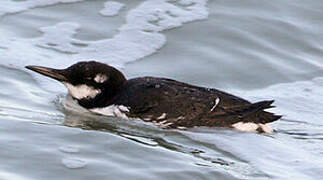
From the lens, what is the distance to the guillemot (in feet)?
29.3

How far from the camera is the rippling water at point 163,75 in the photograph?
24.3 feet

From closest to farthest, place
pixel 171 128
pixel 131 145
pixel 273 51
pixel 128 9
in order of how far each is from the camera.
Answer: pixel 131 145
pixel 171 128
pixel 273 51
pixel 128 9

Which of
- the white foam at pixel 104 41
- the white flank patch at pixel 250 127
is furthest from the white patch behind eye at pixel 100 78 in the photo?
the white flank patch at pixel 250 127

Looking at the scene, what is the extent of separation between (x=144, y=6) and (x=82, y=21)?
A: 3.58 feet

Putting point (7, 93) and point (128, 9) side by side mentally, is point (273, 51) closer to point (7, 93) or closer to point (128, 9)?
point (128, 9)

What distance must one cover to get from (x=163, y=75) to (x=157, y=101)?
1.81 m

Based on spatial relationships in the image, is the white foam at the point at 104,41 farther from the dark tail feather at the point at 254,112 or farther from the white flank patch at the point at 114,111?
the dark tail feather at the point at 254,112

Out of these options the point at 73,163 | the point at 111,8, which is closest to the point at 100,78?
the point at 73,163

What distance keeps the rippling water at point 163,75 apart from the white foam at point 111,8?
0.03 m

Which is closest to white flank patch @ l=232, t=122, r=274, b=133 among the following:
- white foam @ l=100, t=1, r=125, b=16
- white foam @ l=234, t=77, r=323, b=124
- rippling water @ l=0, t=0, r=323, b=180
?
rippling water @ l=0, t=0, r=323, b=180

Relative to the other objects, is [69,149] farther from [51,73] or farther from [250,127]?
[250,127]

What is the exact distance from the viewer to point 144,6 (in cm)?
1277

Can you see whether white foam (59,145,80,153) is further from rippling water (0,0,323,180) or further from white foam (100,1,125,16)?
white foam (100,1,125,16)

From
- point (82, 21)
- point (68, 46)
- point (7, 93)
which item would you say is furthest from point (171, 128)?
point (82, 21)
